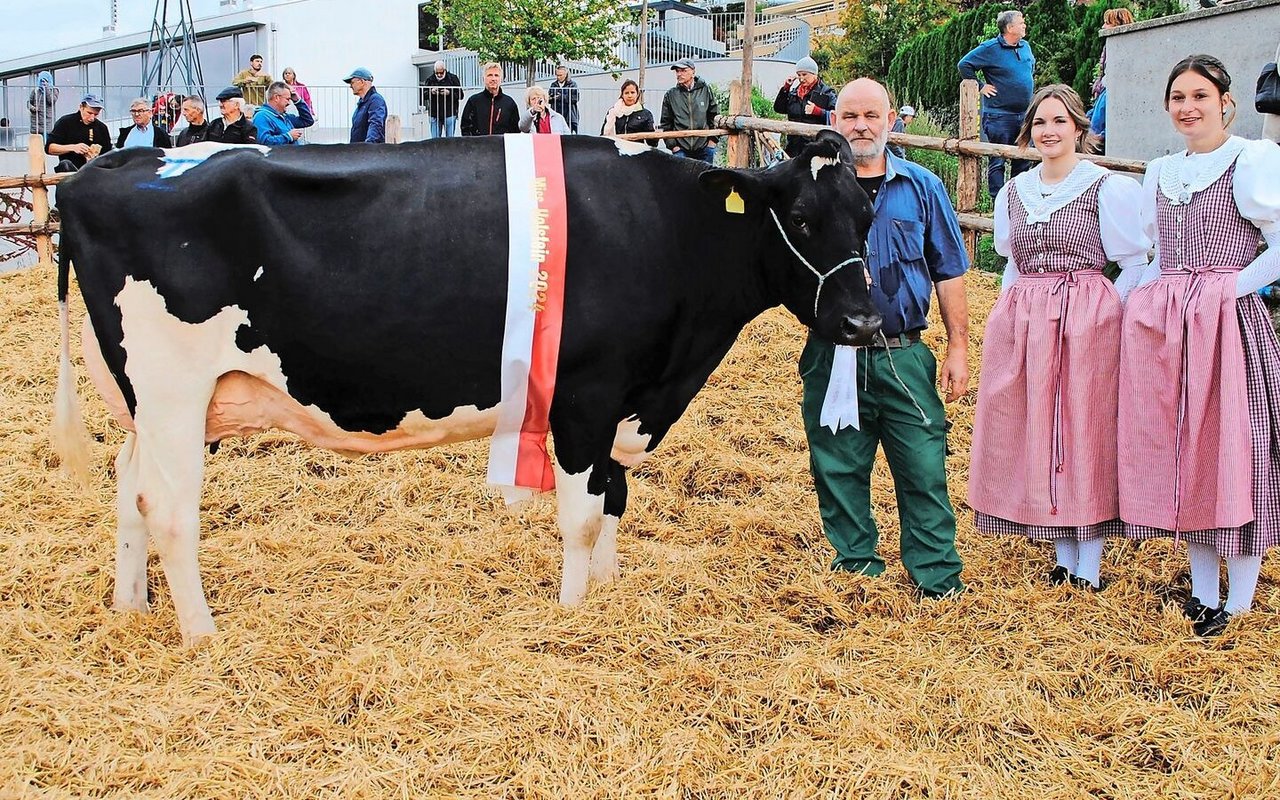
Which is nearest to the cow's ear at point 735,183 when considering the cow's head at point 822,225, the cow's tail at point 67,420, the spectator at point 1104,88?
the cow's head at point 822,225

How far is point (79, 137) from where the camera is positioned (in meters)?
12.3

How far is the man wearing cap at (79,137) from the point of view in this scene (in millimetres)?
11992

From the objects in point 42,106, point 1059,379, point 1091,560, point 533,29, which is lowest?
point 1091,560

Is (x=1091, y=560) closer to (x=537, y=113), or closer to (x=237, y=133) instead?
(x=537, y=113)

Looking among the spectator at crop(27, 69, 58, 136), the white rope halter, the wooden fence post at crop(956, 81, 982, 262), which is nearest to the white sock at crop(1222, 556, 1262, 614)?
the white rope halter

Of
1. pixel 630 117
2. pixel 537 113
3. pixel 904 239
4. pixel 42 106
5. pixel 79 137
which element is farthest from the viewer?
pixel 42 106

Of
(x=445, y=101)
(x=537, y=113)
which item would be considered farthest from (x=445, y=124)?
(x=537, y=113)

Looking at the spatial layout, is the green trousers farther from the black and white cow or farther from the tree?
the tree

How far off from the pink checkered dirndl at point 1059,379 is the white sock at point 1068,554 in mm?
198

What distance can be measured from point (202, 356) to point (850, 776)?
240 centimetres

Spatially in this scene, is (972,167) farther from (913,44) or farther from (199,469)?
(913,44)

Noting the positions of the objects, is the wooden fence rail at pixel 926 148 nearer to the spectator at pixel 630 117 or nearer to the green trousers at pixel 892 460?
the spectator at pixel 630 117

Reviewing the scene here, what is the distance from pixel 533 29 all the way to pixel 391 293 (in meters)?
25.0

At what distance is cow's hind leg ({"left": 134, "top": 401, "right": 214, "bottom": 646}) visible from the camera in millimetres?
3662
